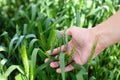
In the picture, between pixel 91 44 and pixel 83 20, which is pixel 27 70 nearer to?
pixel 91 44

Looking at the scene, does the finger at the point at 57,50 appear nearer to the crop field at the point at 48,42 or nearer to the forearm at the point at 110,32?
the crop field at the point at 48,42

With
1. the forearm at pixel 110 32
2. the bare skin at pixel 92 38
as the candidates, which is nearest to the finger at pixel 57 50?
the bare skin at pixel 92 38

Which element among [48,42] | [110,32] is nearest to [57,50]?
[48,42]

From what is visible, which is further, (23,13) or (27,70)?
(23,13)

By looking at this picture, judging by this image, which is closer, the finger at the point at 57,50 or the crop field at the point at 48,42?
the crop field at the point at 48,42

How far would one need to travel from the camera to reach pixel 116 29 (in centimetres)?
189

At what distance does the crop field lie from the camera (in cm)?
181

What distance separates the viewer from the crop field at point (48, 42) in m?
1.81

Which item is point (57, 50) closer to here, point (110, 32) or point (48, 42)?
point (48, 42)

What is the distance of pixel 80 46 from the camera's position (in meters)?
1.96

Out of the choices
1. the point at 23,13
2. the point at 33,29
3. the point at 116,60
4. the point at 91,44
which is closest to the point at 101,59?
the point at 116,60

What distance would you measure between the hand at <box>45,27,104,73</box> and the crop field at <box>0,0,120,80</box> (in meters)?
0.03

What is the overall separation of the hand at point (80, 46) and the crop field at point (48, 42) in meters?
0.03

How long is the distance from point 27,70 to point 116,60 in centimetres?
60
